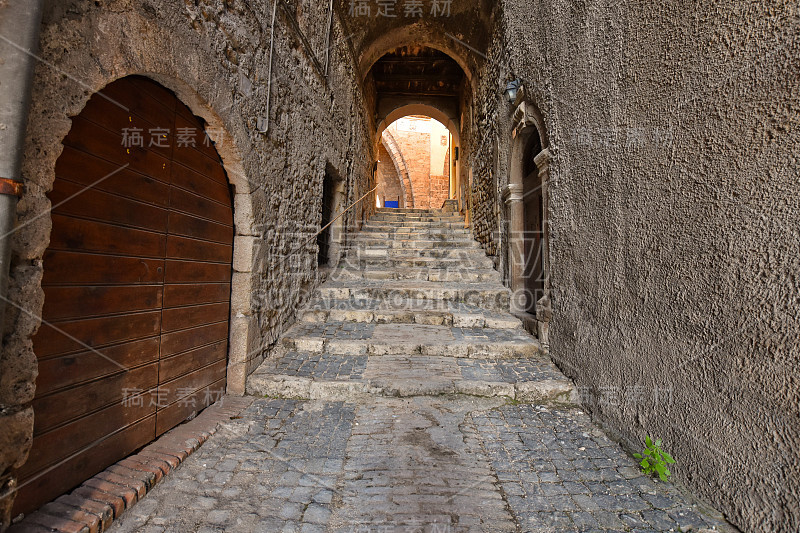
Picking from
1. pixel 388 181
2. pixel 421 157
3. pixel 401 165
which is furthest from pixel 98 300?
pixel 388 181

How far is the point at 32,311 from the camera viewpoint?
1316 mm

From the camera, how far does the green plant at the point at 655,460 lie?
188cm

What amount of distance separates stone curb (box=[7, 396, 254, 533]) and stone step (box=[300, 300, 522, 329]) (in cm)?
203

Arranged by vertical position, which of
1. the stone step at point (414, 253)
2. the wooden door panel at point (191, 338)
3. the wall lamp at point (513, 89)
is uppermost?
the wall lamp at point (513, 89)

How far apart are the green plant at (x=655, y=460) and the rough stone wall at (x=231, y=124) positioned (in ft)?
9.39

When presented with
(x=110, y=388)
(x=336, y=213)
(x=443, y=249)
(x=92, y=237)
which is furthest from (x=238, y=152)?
(x=443, y=249)

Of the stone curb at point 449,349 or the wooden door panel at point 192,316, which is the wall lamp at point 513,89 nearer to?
the stone curb at point 449,349

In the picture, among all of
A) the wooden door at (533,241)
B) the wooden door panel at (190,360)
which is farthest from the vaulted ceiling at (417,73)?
the wooden door panel at (190,360)

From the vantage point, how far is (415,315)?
168 inches

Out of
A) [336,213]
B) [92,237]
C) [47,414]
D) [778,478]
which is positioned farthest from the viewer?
[336,213]

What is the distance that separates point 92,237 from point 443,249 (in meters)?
5.12

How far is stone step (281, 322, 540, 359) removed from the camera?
3455mm

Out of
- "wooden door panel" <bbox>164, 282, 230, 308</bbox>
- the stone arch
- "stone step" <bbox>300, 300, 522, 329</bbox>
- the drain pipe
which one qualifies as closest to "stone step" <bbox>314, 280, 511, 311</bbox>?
"stone step" <bbox>300, 300, 522, 329</bbox>

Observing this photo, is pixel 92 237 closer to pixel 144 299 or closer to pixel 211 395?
pixel 144 299
